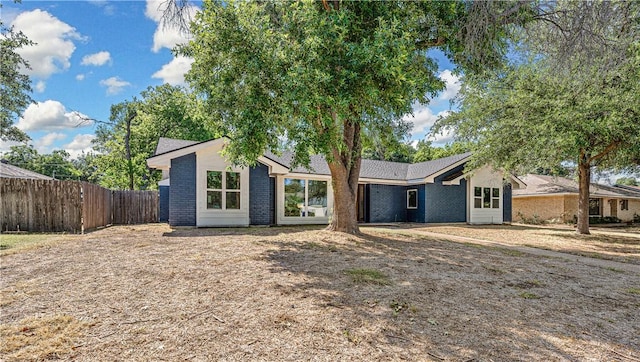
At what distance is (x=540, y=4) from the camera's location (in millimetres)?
8531

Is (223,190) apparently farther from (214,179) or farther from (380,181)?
(380,181)

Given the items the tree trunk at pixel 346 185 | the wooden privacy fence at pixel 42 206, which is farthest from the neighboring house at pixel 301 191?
the tree trunk at pixel 346 185

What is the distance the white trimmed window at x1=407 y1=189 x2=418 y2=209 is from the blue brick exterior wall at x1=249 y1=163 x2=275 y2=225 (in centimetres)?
886

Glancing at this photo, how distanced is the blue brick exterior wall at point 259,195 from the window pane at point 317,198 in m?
2.34

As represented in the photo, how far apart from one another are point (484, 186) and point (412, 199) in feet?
15.3

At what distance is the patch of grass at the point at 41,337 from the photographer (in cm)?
305

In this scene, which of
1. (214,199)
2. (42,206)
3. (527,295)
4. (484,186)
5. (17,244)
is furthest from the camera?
(484,186)

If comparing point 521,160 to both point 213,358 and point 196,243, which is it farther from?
point 213,358

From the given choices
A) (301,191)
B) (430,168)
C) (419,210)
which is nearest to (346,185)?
(301,191)

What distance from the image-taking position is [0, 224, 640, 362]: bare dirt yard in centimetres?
325

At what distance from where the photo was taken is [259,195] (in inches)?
618

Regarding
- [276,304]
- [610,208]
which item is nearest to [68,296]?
[276,304]

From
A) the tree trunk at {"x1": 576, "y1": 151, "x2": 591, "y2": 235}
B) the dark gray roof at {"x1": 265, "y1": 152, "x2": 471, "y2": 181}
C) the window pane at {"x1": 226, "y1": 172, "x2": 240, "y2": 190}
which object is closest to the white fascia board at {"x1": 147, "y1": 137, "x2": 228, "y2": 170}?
the window pane at {"x1": 226, "y1": 172, "x2": 240, "y2": 190}

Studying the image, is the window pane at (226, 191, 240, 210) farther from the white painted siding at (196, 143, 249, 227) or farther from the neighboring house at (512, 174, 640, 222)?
the neighboring house at (512, 174, 640, 222)
